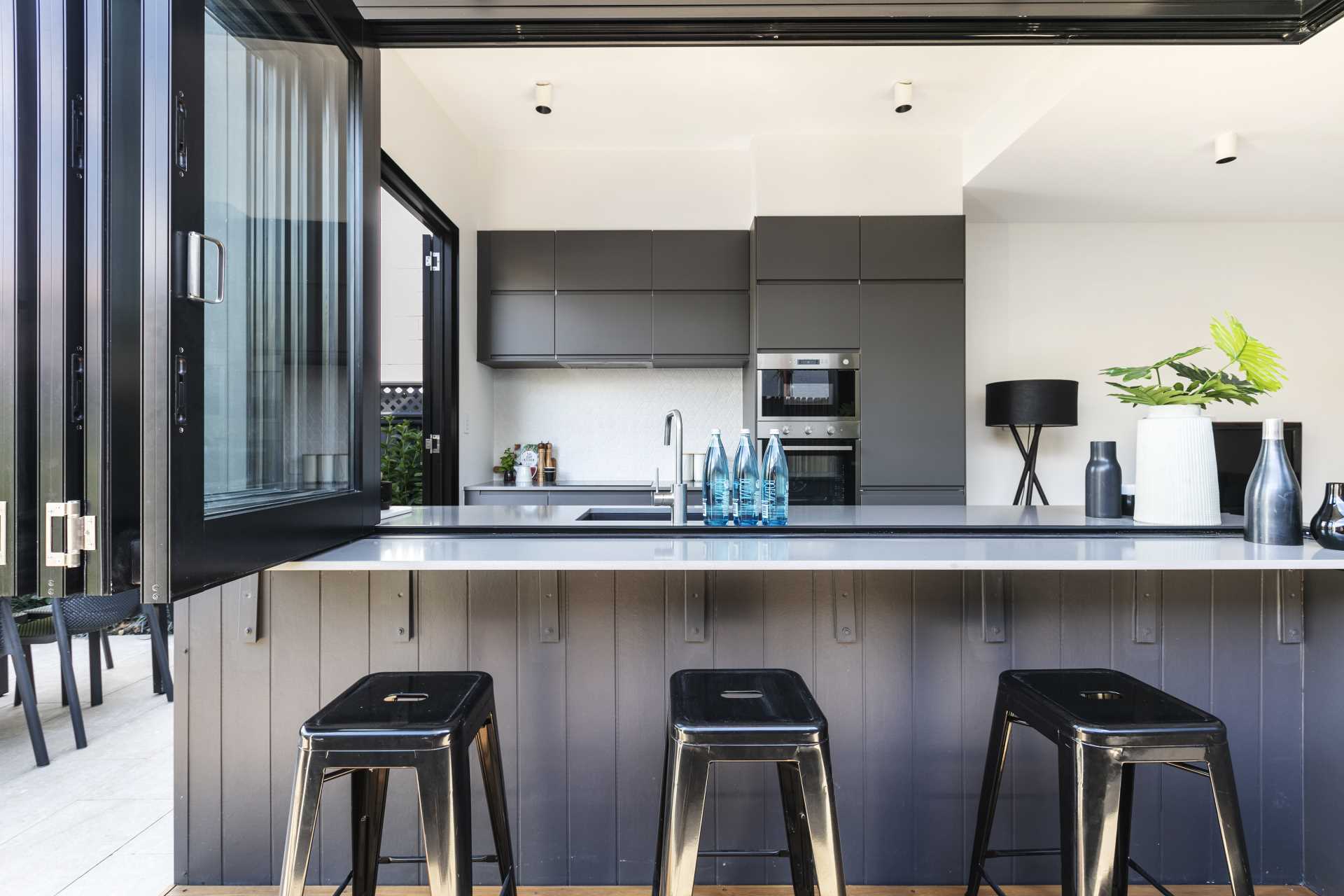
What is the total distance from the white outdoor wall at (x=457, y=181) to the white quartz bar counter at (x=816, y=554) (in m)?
1.96

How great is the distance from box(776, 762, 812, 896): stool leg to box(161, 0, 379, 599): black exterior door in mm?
1094

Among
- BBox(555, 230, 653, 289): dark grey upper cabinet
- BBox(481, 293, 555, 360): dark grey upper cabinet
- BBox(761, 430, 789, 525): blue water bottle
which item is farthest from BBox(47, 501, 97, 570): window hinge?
BBox(555, 230, 653, 289): dark grey upper cabinet

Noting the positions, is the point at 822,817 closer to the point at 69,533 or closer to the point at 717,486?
the point at 717,486

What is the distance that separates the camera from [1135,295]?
4.43 meters

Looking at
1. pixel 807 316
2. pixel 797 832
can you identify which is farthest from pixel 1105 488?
pixel 807 316

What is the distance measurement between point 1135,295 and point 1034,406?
1346 millimetres

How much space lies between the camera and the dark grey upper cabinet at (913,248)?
373 cm

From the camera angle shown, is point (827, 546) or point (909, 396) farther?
point (909, 396)

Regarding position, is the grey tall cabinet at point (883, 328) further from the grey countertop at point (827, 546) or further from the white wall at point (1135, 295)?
the grey countertop at point (827, 546)

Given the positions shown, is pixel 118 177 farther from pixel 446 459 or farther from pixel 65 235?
pixel 446 459

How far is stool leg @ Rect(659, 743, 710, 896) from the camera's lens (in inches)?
44.5

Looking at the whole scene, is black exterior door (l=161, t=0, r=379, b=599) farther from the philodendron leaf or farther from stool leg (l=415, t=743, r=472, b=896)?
the philodendron leaf

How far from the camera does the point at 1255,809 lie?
1.77m

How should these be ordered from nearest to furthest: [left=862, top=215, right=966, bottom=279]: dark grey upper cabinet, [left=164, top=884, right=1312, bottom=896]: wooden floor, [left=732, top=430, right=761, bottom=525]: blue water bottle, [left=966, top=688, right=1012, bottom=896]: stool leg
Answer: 1. [left=966, top=688, right=1012, bottom=896]: stool leg
2. [left=164, top=884, right=1312, bottom=896]: wooden floor
3. [left=732, top=430, right=761, bottom=525]: blue water bottle
4. [left=862, top=215, right=966, bottom=279]: dark grey upper cabinet
